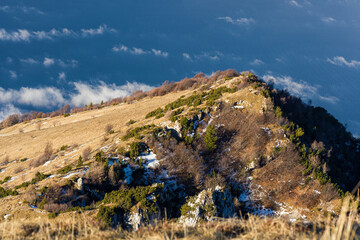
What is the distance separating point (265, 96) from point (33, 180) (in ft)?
99.3

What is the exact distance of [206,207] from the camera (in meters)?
24.9

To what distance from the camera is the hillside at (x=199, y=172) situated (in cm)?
2473

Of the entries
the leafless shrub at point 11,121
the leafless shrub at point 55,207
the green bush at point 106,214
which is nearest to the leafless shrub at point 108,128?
the leafless shrub at point 55,207

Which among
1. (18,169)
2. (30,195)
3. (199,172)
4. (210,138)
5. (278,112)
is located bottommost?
(30,195)

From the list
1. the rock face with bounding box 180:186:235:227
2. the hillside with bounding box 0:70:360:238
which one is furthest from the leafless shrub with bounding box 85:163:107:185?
the rock face with bounding box 180:186:235:227

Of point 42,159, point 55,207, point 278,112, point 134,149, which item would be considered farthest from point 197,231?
point 42,159

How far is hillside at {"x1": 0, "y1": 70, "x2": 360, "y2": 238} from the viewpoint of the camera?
24734 mm

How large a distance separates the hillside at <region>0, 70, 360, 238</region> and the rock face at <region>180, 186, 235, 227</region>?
88 mm

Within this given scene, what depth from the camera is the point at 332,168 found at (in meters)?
36.1

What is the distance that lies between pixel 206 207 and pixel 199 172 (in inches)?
302

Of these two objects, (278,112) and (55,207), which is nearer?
(55,207)

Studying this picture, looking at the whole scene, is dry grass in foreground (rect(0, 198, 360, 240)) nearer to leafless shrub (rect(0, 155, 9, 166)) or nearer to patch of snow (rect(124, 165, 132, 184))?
patch of snow (rect(124, 165, 132, 184))

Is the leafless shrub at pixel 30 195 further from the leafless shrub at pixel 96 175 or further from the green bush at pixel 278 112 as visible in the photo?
the green bush at pixel 278 112

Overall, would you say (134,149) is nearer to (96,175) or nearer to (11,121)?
(96,175)
